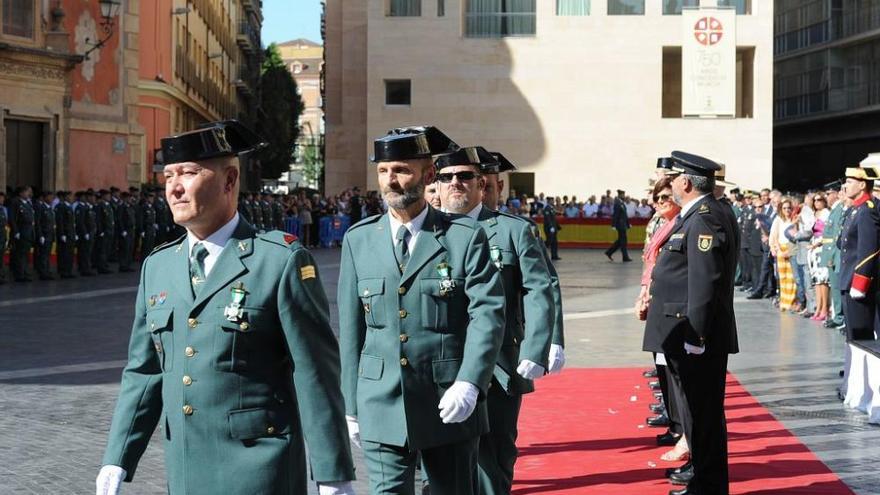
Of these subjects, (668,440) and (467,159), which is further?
(668,440)

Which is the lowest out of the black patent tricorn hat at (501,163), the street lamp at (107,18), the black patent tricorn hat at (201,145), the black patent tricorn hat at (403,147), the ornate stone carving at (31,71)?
the black patent tricorn hat at (201,145)

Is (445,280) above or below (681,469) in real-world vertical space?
above

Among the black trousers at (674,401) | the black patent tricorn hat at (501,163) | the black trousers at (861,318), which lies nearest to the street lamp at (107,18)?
the black trousers at (861,318)

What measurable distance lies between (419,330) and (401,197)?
576 millimetres

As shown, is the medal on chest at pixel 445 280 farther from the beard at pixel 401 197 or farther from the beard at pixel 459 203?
the beard at pixel 459 203

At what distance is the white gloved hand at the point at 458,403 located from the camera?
553 centimetres

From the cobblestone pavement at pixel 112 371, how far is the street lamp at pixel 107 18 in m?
9.37

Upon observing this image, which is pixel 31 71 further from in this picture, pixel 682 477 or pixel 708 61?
pixel 682 477

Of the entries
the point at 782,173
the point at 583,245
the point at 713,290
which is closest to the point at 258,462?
the point at 713,290

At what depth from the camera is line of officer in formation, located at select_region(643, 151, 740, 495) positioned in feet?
25.6

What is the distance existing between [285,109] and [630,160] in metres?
43.7

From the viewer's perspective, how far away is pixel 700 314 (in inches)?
303

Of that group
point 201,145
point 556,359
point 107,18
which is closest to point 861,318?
point 556,359

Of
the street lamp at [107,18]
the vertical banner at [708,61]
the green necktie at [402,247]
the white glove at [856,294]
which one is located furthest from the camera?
the vertical banner at [708,61]
